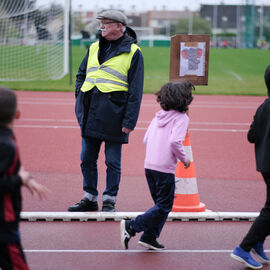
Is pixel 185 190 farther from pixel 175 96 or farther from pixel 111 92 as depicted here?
pixel 175 96

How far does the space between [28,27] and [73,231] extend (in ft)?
72.9

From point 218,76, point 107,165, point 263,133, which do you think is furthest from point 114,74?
point 218,76

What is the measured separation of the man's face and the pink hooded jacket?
1.46 metres

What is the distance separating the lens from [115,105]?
611cm

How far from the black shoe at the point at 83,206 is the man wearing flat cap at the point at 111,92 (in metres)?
0.03

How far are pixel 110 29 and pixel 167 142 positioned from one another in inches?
66.5

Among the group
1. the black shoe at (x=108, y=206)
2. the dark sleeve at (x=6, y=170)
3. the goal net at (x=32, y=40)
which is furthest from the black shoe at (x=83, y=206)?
the goal net at (x=32, y=40)

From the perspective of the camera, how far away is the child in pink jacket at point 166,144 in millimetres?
4934

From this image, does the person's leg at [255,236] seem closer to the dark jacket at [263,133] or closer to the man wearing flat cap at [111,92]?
the dark jacket at [263,133]

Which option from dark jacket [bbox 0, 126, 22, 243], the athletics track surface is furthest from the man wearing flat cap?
dark jacket [bbox 0, 126, 22, 243]

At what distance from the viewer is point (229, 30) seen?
115 metres

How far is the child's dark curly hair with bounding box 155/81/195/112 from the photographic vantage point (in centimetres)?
494

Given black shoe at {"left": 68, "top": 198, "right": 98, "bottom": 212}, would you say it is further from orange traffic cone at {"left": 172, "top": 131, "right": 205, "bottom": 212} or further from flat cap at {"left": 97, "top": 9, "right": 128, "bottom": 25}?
flat cap at {"left": 97, "top": 9, "right": 128, "bottom": 25}

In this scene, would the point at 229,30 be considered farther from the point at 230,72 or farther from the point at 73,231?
the point at 73,231
